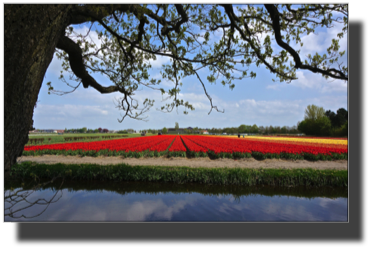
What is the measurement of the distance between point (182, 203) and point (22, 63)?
482 centimetres

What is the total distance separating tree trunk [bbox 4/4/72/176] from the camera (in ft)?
6.48

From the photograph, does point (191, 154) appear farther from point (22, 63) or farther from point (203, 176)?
point (22, 63)

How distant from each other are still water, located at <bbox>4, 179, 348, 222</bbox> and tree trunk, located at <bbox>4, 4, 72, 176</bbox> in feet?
5.91

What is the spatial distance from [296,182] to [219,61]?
6.27 meters

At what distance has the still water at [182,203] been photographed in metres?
4.56

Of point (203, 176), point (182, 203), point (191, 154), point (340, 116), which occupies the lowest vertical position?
point (182, 203)

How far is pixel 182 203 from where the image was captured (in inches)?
217

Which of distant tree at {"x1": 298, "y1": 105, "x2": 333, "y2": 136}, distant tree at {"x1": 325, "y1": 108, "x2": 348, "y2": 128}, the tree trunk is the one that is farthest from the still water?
distant tree at {"x1": 298, "y1": 105, "x2": 333, "y2": 136}

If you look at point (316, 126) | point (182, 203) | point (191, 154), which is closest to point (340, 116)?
point (182, 203)

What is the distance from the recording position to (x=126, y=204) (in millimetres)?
5453

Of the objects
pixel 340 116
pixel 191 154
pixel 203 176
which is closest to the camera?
pixel 340 116

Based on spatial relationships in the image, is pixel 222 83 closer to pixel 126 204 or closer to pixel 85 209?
pixel 126 204
